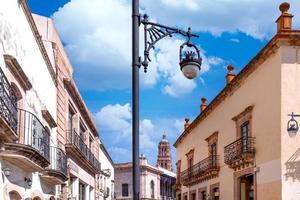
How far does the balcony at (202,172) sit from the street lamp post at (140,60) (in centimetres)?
1634

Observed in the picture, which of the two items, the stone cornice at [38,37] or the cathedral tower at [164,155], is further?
the cathedral tower at [164,155]

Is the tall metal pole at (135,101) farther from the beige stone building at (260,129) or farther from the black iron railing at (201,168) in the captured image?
the black iron railing at (201,168)

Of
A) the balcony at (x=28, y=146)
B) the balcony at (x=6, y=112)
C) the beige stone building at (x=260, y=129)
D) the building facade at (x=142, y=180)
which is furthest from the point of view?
the building facade at (x=142, y=180)

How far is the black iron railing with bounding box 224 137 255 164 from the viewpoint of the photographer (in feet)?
58.1

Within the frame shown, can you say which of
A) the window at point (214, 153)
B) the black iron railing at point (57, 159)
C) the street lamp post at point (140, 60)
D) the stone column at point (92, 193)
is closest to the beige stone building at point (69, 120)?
the stone column at point (92, 193)

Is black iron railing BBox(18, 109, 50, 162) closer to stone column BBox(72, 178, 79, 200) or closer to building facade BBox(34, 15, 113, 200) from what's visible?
building facade BBox(34, 15, 113, 200)

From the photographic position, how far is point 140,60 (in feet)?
Result: 20.3

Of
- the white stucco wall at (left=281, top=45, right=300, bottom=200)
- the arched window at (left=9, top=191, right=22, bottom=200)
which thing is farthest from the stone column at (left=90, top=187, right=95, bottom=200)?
the arched window at (left=9, top=191, right=22, bottom=200)

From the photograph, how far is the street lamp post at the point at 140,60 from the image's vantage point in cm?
588

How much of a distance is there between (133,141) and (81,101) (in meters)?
14.9

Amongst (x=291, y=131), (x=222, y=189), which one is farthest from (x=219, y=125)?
(x=291, y=131)

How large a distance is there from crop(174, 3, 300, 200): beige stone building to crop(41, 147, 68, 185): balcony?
20.8 feet

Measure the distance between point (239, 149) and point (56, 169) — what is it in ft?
25.7

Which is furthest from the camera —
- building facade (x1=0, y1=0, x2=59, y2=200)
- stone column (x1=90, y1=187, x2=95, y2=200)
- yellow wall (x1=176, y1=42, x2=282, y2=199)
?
stone column (x1=90, y1=187, x2=95, y2=200)
